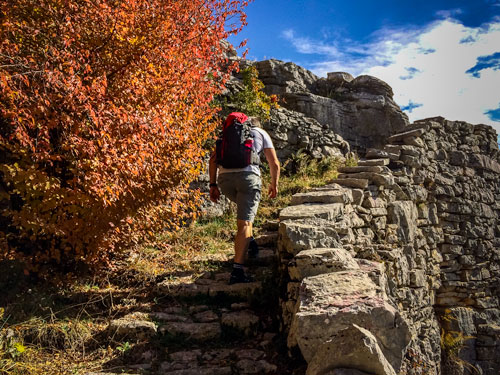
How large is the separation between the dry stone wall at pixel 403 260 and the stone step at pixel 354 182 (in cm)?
2

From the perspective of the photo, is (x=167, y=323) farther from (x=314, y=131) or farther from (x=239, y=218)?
(x=314, y=131)

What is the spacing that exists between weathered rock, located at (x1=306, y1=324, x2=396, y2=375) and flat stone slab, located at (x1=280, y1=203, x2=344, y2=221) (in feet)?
7.23

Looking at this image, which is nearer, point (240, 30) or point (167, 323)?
point (167, 323)

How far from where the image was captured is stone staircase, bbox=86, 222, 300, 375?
3408 mm

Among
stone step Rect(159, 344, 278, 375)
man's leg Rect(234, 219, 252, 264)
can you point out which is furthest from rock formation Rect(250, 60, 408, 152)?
stone step Rect(159, 344, 278, 375)

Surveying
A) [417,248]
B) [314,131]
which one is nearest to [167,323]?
[417,248]

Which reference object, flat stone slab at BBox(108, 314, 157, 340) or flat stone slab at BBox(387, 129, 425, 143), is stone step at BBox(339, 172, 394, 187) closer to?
flat stone slab at BBox(387, 129, 425, 143)

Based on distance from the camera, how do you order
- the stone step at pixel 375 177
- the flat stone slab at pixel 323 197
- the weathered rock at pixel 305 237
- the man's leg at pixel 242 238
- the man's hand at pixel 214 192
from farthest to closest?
the stone step at pixel 375 177 < the flat stone slab at pixel 323 197 < the man's hand at pixel 214 192 < the man's leg at pixel 242 238 < the weathered rock at pixel 305 237

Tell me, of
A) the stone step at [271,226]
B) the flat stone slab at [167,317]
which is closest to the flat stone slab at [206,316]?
the flat stone slab at [167,317]

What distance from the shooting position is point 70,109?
4.16 m

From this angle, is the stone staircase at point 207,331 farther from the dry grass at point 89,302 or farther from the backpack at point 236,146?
the backpack at point 236,146

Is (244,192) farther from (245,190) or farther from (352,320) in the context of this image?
(352,320)

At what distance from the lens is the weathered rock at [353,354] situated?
7.62 feet

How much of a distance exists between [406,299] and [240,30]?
540 centimetres
